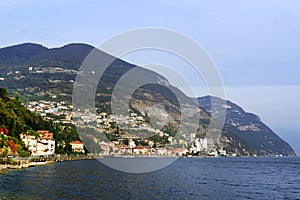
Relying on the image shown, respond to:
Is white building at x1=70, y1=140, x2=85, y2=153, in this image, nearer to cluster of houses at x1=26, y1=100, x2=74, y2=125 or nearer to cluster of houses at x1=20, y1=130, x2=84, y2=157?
cluster of houses at x1=20, y1=130, x2=84, y2=157

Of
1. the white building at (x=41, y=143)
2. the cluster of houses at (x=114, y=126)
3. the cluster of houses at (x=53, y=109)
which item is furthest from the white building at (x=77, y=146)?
the cluster of houses at (x=53, y=109)

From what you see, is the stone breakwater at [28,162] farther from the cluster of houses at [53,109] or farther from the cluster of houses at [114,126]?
the cluster of houses at [53,109]

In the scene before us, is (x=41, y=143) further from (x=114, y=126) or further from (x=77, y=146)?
(x=114, y=126)

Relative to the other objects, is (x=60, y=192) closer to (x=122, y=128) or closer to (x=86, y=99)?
(x=122, y=128)

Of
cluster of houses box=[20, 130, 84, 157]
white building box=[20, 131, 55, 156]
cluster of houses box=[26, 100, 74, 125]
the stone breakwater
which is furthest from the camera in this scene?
cluster of houses box=[26, 100, 74, 125]

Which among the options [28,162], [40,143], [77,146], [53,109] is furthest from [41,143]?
[53,109]

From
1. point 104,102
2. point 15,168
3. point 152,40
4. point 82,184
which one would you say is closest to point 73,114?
point 104,102

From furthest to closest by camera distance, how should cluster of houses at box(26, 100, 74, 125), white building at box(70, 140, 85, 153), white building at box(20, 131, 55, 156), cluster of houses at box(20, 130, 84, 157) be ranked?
cluster of houses at box(26, 100, 74, 125) → white building at box(70, 140, 85, 153) → white building at box(20, 131, 55, 156) → cluster of houses at box(20, 130, 84, 157)

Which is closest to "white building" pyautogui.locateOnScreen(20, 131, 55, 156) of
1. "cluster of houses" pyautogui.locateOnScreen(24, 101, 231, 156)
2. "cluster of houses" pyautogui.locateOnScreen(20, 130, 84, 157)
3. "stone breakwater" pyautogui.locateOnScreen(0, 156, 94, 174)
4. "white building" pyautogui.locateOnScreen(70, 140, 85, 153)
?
"cluster of houses" pyautogui.locateOnScreen(20, 130, 84, 157)

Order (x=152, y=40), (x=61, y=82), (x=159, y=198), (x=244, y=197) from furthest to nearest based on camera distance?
(x=61, y=82) < (x=244, y=197) < (x=159, y=198) < (x=152, y=40)

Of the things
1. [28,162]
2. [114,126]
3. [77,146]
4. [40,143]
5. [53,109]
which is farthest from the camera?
[53,109]

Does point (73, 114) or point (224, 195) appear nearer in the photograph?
point (224, 195)
